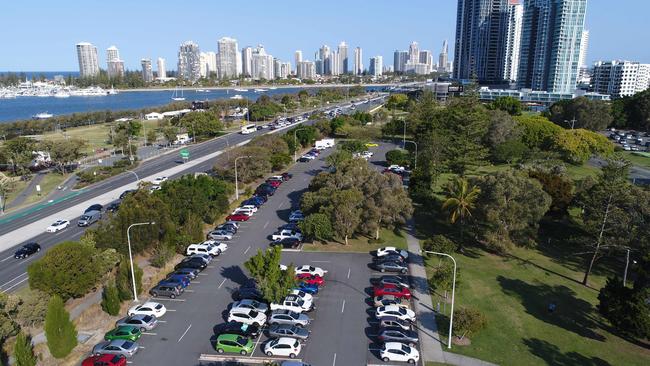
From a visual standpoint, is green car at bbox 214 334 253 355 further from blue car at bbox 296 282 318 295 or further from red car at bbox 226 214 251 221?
red car at bbox 226 214 251 221

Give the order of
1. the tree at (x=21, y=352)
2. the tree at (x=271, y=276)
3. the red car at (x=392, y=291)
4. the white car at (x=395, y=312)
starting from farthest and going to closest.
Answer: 1. the red car at (x=392, y=291)
2. the tree at (x=271, y=276)
3. the white car at (x=395, y=312)
4. the tree at (x=21, y=352)

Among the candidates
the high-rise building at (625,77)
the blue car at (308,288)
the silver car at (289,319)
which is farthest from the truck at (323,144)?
the high-rise building at (625,77)

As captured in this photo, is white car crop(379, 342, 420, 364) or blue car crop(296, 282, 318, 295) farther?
blue car crop(296, 282, 318, 295)

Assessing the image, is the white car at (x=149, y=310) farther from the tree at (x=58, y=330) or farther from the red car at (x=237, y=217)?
the red car at (x=237, y=217)

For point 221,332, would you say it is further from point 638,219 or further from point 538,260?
point 638,219

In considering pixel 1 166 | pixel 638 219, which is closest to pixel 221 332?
pixel 638 219

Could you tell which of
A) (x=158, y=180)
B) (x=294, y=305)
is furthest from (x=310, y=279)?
(x=158, y=180)

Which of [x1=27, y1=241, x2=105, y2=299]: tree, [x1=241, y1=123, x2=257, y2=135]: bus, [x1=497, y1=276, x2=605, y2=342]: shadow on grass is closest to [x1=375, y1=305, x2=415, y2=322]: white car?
[x1=497, y1=276, x2=605, y2=342]: shadow on grass
